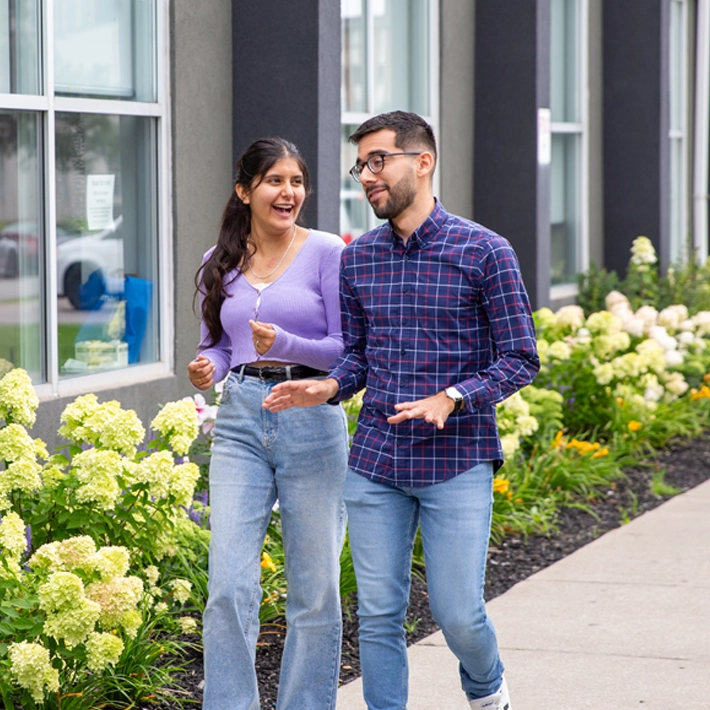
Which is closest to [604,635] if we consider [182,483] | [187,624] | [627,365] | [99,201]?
[187,624]

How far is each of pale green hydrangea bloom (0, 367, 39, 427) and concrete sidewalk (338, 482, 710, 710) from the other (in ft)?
4.98

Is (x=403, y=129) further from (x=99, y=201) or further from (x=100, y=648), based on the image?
(x=99, y=201)

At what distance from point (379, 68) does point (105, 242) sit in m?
3.24

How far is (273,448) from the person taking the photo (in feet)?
12.7

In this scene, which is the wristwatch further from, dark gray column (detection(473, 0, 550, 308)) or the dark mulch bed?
dark gray column (detection(473, 0, 550, 308))

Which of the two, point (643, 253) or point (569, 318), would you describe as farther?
point (643, 253)

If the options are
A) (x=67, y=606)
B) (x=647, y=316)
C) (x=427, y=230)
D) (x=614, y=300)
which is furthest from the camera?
(x=614, y=300)

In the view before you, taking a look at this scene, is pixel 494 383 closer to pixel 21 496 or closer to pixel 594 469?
pixel 21 496

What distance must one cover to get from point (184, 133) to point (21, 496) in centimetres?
292

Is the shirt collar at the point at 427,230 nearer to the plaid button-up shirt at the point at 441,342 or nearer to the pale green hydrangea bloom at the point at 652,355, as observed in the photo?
the plaid button-up shirt at the point at 441,342

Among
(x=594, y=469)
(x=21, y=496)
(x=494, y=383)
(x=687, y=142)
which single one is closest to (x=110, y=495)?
(x=21, y=496)

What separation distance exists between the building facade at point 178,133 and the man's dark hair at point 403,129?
2.54m

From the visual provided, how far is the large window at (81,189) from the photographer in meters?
5.86

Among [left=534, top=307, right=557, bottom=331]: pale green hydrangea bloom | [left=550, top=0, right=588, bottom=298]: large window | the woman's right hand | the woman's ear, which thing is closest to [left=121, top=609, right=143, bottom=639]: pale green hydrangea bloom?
the woman's right hand
